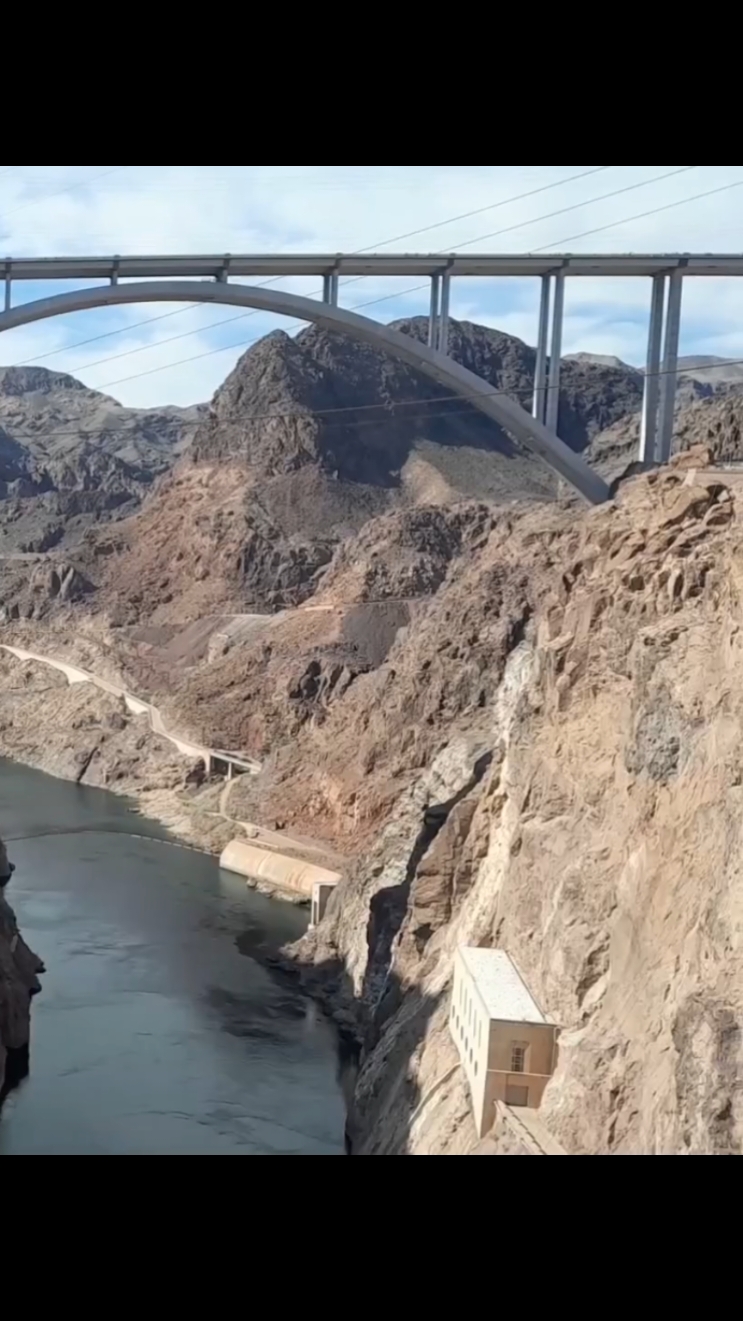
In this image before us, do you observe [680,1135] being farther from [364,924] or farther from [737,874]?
[364,924]

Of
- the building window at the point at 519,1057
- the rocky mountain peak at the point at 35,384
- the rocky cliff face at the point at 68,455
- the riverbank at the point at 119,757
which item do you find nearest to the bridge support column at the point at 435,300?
the building window at the point at 519,1057

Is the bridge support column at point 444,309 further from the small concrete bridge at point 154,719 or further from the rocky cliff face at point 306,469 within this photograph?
the rocky cliff face at point 306,469

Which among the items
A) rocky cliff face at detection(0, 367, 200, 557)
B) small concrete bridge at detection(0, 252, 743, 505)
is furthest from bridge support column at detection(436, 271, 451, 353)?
rocky cliff face at detection(0, 367, 200, 557)

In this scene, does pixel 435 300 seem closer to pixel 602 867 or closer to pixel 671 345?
pixel 671 345

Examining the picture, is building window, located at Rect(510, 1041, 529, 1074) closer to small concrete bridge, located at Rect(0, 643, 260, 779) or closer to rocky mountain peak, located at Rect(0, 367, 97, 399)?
small concrete bridge, located at Rect(0, 643, 260, 779)

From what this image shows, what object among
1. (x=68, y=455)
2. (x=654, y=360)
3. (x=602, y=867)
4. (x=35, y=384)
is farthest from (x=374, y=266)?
(x=35, y=384)
